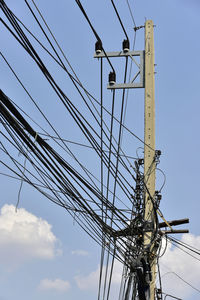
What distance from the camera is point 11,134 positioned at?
188 inches

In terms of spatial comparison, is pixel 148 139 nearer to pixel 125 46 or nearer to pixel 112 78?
pixel 112 78

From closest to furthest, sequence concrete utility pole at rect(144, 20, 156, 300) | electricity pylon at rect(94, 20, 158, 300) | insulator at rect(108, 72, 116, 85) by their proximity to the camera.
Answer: electricity pylon at rect(94, 20, 158, 300), insulator at rect(108, 72, 116, 85), concrete utility pole at rect(144, 20, 156, 300)

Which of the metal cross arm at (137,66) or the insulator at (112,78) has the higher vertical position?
the metal cross arm at (137,66)

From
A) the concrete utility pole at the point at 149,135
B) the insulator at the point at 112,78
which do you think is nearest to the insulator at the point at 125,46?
the insulator at the point at 112,78

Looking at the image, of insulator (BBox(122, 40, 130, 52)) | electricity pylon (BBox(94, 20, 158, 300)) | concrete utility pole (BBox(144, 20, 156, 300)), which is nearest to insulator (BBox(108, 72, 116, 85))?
electricity pylon (BBox(94, 20, 158, 300))

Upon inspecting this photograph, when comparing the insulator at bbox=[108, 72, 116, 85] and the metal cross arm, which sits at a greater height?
the metal cross arm

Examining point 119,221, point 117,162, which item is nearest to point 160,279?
point 119,221

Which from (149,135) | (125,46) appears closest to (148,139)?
(149,135)

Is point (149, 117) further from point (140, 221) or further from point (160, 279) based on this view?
point (160, 279)

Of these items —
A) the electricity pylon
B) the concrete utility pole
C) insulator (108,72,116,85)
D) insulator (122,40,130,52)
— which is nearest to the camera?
the electricity pylon

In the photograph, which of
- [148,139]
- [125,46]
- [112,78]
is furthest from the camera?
[148,139]

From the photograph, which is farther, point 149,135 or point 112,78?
point 149,135

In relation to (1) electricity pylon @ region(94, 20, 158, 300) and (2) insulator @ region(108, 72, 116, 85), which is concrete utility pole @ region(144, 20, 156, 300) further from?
(2) insulator @ region(108, 72, 116, 85)

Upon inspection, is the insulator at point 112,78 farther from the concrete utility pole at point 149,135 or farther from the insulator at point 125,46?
the concrete utility pole at point 149,135
